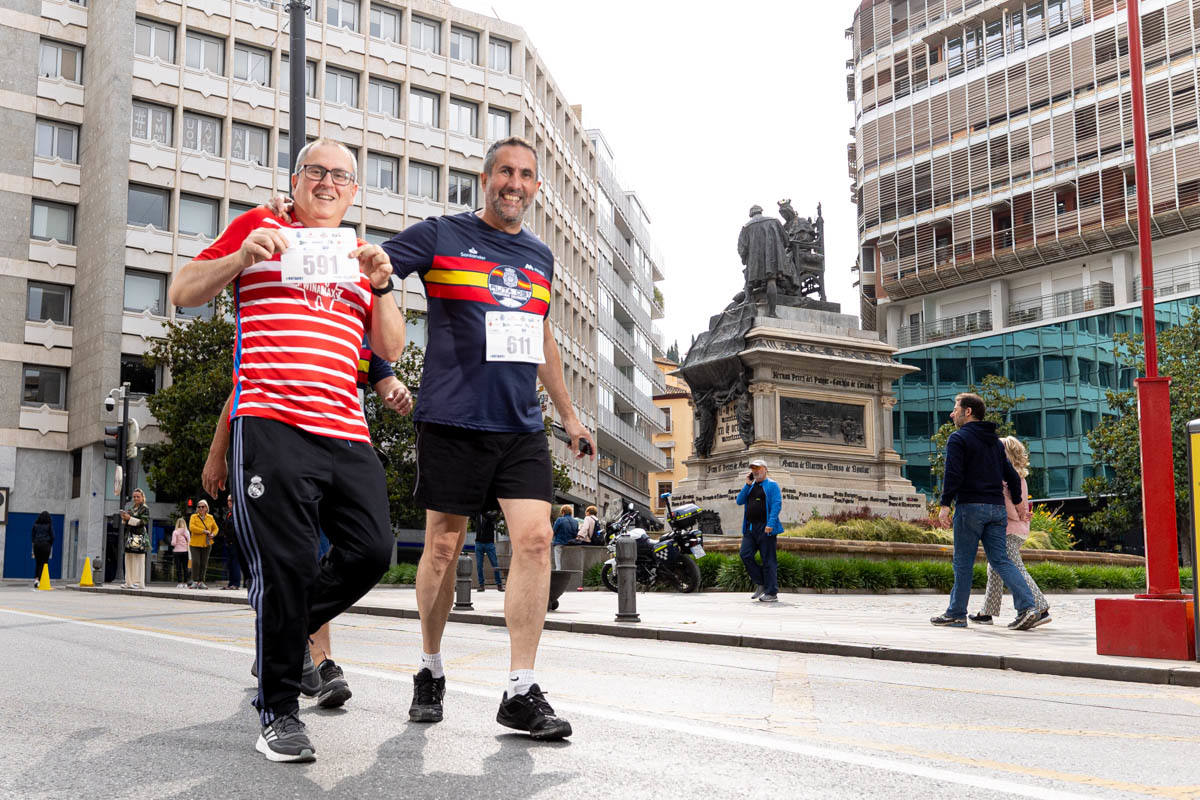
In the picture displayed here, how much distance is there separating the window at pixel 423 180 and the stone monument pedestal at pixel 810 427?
30.5 meters

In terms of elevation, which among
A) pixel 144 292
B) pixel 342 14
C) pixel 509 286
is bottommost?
pixel 509 286

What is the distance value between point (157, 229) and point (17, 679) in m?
41.5

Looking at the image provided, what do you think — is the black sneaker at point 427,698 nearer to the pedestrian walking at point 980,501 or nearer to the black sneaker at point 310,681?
the black sneaker at point 310,681

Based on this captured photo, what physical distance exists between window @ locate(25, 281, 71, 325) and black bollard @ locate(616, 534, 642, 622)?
1536 inches

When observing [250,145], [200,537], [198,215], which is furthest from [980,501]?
[250,145]

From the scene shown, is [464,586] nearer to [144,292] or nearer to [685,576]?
[685,576]

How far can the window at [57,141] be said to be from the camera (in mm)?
47156

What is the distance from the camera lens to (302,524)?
14.2 ft

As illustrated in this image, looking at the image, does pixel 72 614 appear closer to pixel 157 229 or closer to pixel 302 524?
pixel 302 524

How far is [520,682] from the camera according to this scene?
15.5 feet

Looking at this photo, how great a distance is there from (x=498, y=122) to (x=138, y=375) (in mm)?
19334

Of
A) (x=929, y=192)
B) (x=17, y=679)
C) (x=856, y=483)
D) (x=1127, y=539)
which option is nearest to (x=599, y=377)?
(x=929, y=192)

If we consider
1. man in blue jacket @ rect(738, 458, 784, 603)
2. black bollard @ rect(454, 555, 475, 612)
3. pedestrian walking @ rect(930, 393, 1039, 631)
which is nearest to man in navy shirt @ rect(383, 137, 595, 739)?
pedestrian walking @ rect(930, 393, 1039, 631)

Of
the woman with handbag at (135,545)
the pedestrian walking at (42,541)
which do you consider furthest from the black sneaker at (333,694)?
the pedestrian walking at (42,541)
